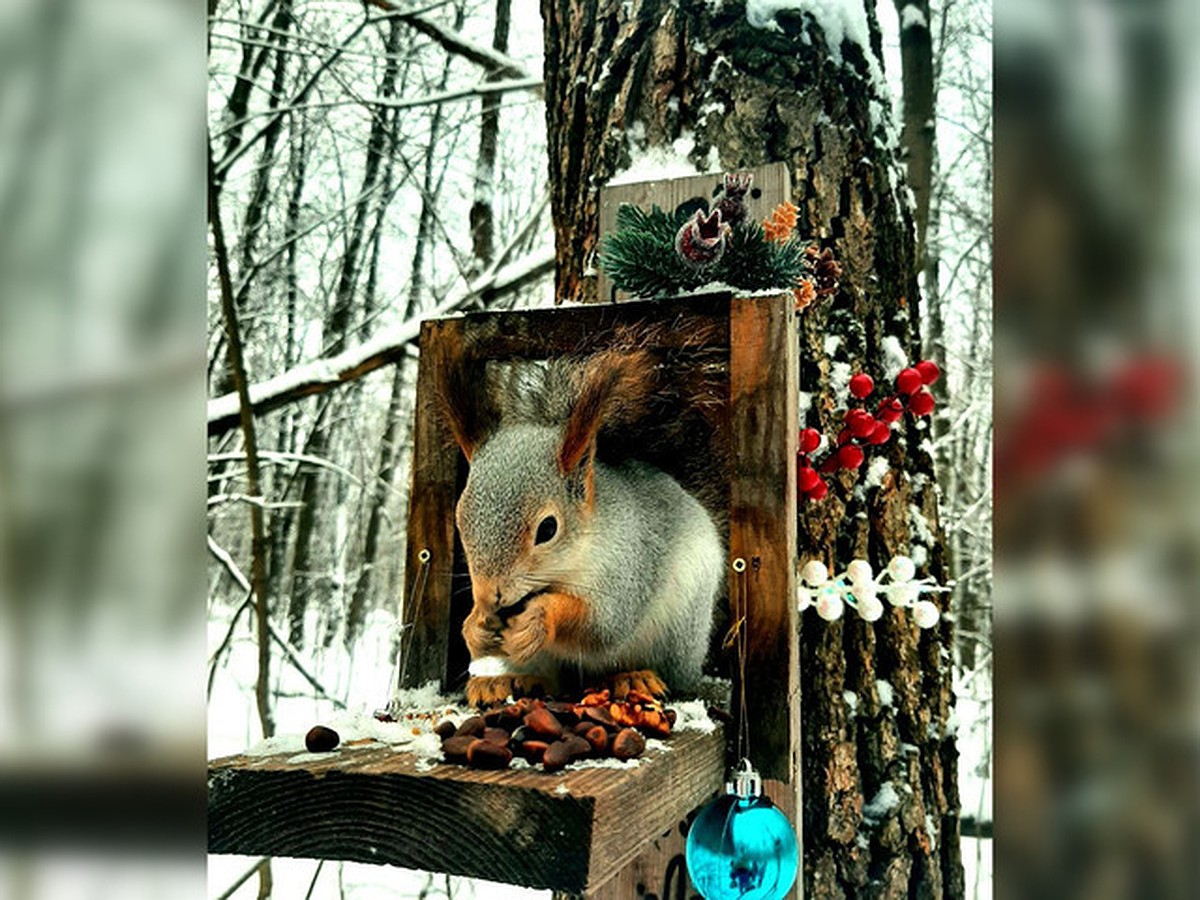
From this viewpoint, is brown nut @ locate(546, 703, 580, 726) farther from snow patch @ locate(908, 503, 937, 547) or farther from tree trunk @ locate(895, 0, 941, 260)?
tree trunk @ locate(895, 0, 941, 260)

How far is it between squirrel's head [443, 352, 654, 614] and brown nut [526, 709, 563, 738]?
14 centimetres

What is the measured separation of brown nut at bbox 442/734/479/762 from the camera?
784 mm

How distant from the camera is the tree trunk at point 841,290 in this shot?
4.41 feet

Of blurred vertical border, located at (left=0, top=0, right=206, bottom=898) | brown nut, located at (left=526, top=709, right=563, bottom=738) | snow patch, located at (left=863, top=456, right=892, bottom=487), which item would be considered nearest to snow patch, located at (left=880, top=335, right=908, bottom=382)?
snow patch, located at (left=863, top=456, right=892, bottom=487)

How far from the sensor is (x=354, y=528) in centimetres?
303

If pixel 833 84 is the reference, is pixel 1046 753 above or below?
below

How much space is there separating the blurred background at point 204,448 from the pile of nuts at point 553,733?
1.78ft

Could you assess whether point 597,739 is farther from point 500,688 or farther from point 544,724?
point 500,688

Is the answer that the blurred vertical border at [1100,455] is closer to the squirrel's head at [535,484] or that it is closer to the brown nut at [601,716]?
the brown nut at [601,716]

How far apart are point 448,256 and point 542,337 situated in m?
1.83

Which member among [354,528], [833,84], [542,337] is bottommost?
[354,528]

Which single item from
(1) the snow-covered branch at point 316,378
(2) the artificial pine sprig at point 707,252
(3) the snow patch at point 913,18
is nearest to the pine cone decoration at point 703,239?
(2) the artificial pine sprig at point 707,252

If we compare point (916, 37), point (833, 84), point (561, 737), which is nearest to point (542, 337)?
point (561, 737)

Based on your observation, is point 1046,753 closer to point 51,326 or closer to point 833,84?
point 51,326
